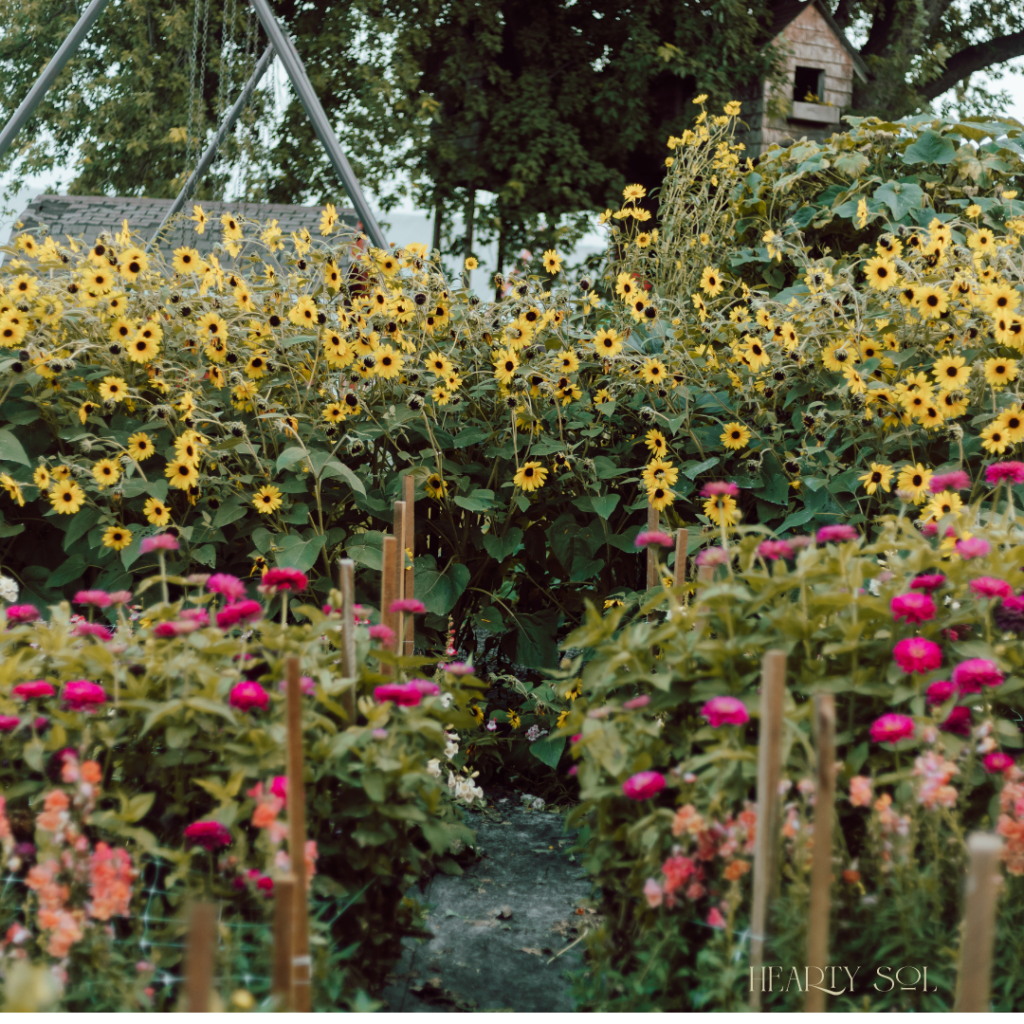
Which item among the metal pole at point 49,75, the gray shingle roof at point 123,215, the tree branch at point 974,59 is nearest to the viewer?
the metal pole at point 49,75

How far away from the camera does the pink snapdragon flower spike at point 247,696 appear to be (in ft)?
4.47

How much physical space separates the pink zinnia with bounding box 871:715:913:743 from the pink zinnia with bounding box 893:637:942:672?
81mm

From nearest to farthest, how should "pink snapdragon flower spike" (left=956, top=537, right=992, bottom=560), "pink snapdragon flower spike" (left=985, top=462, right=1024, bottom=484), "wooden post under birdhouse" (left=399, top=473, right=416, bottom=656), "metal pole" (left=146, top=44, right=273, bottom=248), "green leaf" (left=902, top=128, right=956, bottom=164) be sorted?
"pink snapdragon flower spike" (left=956, top=537, right=992, bottom=560)
"pink snapdragon flower spike" (left=985, top=462, right=1024, bottom=484)
"wooden post under birdhouse" (left=399, top=473, right=416, bottom=656)
"green leaf" (left=902, top=128, right=956, bottom=164)
"metal pole" (left=146, top=44, right=273, bottom=248)

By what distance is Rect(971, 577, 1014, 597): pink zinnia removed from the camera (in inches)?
53.7

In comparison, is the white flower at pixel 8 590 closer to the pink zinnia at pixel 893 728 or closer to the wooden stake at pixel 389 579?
the wooden stake at pixel 389 579

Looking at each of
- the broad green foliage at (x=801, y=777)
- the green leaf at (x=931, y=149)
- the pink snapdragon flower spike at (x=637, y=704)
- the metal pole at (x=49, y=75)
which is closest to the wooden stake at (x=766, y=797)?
the broad green foliage at (x=801, y=777)

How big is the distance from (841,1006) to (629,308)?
1.89 metres

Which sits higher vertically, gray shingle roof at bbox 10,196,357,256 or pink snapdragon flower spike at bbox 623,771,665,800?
gray shingle roof at bbox 10,196,357,256

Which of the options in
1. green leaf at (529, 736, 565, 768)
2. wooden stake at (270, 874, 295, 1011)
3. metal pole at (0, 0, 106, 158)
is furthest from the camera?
metal pole at (0, 0, 106, 158)

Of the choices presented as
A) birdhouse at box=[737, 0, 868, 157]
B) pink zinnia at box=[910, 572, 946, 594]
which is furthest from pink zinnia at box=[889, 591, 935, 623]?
birdhouse at box=[737, 0, 868, 157]

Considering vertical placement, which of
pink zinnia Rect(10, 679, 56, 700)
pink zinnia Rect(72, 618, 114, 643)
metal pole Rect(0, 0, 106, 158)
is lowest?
pink zinnia Rect(10, 679, 56, 700)

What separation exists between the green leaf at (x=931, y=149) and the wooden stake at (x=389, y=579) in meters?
2.79

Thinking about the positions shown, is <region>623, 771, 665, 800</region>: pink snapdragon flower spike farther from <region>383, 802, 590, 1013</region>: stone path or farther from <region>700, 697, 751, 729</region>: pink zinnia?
<region>383, 802, 590, 1013</region>: stone path

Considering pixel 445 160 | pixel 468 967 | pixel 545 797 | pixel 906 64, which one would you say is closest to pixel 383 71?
pixel 445 160
